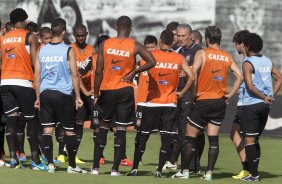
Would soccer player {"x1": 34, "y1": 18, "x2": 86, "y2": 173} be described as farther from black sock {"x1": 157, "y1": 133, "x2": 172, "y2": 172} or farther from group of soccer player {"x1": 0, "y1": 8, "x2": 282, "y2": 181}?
black sock {"x1": 157, "y1": 133, "x2": 172, "y2": 172}

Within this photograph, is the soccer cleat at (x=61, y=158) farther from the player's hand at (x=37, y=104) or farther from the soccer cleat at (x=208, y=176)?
the soccer cleat at (x=208, y=176)

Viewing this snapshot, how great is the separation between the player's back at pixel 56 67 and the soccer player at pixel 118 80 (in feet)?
1.53

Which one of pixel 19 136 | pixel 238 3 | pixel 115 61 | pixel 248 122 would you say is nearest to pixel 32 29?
pixel 19 136

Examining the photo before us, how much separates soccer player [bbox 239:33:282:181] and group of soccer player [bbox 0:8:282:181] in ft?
0.05

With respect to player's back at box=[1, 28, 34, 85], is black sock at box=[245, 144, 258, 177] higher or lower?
lower

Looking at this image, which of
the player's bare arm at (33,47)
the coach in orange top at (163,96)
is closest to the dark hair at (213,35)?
the coach in orange top at (163,96)

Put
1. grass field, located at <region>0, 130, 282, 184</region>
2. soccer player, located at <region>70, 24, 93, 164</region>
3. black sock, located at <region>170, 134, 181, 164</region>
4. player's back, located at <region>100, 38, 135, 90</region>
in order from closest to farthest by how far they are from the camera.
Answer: grass field, located at <region>0, 130, 282, 184</region> → player's back, located at <region>100, 38, 135, 90</region> → black sock, located at <region>170, 134, 181, 164</region> → soccer player, located at <region>70, 24, 93, 164</region>

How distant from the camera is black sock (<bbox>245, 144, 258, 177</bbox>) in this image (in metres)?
14.4

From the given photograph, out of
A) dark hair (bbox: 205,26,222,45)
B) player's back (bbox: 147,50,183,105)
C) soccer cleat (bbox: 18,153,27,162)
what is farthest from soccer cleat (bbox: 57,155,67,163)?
dark hair (bbox: 205,26,222,45)

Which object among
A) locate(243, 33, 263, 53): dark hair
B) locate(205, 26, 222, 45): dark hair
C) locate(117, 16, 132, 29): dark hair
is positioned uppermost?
locate(117, 16, 132, 29): dark hair

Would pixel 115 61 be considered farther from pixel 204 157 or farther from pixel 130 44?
pixel 204 157

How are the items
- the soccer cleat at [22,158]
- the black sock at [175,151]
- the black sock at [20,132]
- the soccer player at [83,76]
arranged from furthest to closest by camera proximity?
the soccer cleat at [22,158] < the soccer player at [83,76] < the black sock at [175,151] < the black sock at [20,132]

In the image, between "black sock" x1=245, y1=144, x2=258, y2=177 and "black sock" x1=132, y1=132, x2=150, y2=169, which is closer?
"black sock" x1=245, y1=144, x2=258, y2=177

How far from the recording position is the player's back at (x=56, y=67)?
46.4 ft
